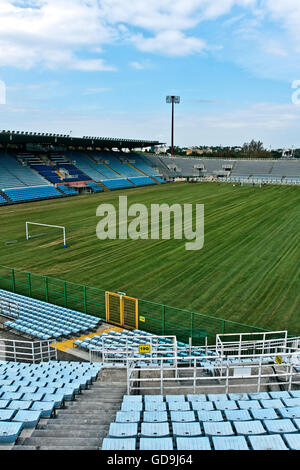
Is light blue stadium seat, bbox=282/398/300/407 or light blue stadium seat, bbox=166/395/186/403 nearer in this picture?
light blue stadium seat, bbox=282/398/300/407

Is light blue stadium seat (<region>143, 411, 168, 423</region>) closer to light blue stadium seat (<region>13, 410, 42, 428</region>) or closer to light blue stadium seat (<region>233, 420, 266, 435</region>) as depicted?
light blue stadium seat (<region>233, 420, 266, 435</region>)

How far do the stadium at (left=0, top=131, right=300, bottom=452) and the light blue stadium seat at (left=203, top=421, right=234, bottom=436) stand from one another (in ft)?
0.09

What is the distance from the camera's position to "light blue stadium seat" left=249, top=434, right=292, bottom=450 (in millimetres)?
4977

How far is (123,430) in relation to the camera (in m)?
5.53

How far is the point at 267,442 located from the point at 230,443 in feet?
1.78


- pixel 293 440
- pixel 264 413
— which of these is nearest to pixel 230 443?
pixel 293 440

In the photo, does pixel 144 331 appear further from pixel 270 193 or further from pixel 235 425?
pixel 270 193

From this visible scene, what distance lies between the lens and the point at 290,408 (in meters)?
6.37

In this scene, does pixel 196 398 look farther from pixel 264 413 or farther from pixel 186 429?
pixel 186 429

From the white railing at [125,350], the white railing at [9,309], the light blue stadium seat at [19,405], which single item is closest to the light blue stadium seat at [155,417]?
the light blue stadium seat at [19,405]

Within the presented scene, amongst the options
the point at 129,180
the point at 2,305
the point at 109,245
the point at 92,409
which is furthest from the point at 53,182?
the point at 92,409

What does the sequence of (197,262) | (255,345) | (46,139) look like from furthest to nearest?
(46,139) → (197,262) → (255,345)

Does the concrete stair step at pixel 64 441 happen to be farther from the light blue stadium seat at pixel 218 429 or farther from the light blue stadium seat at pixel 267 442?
the light blue stadium seat at pixel 267 442

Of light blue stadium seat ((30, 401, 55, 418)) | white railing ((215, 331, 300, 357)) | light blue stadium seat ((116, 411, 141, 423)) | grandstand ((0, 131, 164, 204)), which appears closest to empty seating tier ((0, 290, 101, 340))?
white railing ((215, 331, 300, 357))
